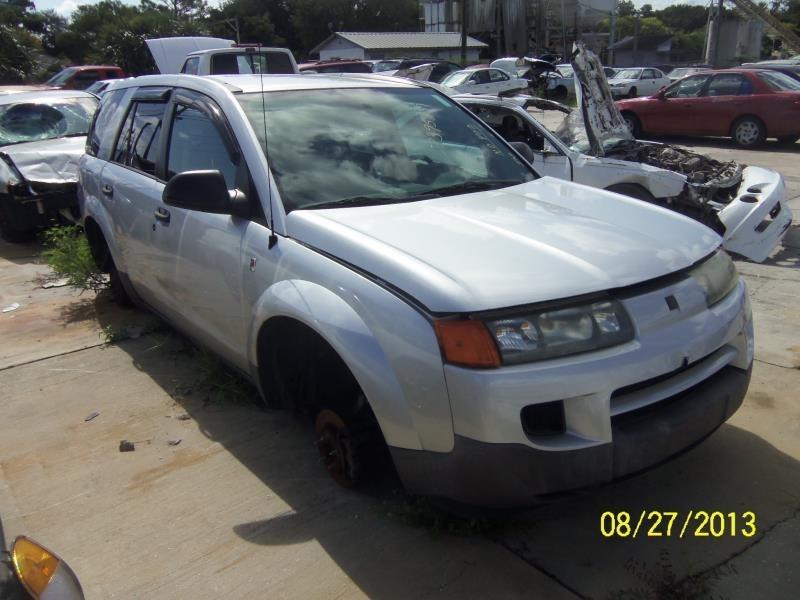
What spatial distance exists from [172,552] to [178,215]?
183 cm

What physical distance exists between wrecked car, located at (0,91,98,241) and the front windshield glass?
5.30 metres

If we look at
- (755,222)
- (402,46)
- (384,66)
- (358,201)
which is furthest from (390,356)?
(402,46)

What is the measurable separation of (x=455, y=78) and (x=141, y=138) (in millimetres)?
17054

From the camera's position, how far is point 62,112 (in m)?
9.39

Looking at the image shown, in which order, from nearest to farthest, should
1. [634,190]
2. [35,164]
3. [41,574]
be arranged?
1. [41,574]
2. [634,190]
3. [35,164]

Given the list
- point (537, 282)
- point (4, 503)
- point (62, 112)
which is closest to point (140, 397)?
point (4, 503)

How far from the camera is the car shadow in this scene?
266cm

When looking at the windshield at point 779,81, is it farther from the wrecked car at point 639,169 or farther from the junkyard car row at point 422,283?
the junkyard car row at point 422,283

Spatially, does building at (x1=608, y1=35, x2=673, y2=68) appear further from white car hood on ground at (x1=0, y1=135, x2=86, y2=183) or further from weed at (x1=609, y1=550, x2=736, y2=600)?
weed at (x1=609, y1=550, x2=736, y2=600)

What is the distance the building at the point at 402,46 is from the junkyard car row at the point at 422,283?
56744 mm

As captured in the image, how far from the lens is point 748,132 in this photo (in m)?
14.6

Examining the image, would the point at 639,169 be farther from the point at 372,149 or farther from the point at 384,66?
the point at 384,66

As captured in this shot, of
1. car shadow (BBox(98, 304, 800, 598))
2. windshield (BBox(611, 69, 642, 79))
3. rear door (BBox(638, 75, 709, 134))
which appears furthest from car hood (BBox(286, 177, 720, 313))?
windshield (BBox(611, 69, 642, 79))

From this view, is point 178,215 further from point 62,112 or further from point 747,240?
point 62,112
